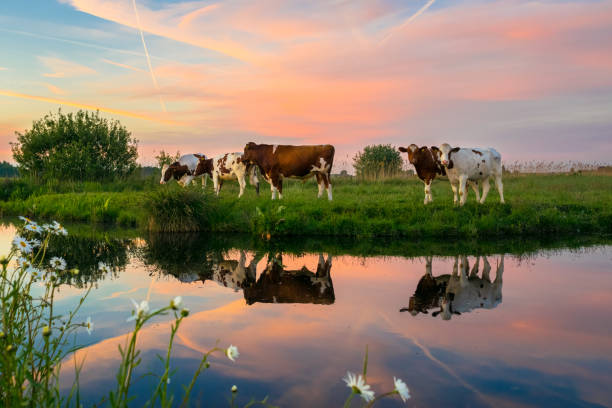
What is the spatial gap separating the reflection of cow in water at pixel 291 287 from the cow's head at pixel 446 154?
753cm

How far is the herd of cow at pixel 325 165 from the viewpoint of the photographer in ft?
54.3

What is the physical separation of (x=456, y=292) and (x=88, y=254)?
27.6ft

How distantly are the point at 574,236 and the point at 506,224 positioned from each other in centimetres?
198

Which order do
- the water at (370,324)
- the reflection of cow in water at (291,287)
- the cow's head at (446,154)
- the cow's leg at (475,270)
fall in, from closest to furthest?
1. the water at (370,324)
2. the reflection of cow in water at (291,287)
3. the cow's leg at (475,270)
4. the cow's head at (446,154)

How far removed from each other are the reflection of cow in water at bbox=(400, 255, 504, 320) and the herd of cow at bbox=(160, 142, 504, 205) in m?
7.23

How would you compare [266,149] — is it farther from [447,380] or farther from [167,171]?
[447,380]

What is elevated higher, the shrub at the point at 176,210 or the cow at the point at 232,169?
the cow at the point at 232,169

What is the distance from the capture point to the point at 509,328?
20.6ft

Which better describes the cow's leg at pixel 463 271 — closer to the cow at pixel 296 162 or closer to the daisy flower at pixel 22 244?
the daisy flower at pixel 22 244

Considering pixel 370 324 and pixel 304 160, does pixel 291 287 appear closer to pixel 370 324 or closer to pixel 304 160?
pixel 370 324

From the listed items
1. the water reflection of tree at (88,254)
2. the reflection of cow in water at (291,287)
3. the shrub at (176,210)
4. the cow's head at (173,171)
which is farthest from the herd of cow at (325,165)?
the reflection of cow in water at (291,287)

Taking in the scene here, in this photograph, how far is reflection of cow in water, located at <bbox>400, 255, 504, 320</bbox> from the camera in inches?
284

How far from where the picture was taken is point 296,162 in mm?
18953

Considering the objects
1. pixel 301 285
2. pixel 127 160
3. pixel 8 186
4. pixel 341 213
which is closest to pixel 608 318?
pixel 301 285
